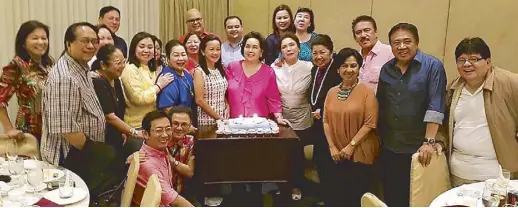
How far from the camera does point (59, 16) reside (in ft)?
15.6

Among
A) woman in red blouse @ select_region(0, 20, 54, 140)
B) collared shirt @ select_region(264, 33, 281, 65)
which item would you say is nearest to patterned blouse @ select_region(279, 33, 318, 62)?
collared shirt @ select_region(264, 33, 281, 65)

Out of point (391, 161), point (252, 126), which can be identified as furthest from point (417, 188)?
point (252, 126)

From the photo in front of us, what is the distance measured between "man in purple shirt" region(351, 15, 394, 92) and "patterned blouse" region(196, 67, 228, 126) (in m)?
1.02

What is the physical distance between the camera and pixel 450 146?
3.12 metres

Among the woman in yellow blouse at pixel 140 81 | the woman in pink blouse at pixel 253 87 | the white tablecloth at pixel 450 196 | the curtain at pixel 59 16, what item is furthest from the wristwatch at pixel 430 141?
the curtain at pixel 59 16

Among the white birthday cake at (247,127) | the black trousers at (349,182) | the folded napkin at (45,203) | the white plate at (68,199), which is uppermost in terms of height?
the white birthday cake at (247,127)

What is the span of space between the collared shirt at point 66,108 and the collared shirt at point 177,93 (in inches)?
26.0

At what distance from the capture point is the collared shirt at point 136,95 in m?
3.67

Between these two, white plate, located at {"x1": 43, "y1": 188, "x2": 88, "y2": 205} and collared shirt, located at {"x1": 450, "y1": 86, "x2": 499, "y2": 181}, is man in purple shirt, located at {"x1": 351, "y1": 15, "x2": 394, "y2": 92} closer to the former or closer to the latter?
collared shirt, located at {"x1": 450, "y1": 86, "x2": 499, "y2": 181}

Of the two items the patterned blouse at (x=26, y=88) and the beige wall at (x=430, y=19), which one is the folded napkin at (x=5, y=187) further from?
the beige wall at (x=430, y=19)

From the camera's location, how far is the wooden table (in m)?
3.58

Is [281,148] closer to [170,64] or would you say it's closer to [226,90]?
[226,90]

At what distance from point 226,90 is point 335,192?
3.49ft

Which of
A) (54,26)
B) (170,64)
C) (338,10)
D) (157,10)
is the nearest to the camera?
(170,64)
